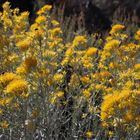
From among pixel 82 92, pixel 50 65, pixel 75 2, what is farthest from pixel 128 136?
pixel 75 2

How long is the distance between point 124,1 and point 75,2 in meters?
1.10

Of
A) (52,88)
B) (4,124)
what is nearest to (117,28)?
(52,88)

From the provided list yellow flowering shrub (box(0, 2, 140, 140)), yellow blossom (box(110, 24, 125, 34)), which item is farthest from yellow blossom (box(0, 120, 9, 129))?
yellow blossom (box(110, 24, 125, 34))

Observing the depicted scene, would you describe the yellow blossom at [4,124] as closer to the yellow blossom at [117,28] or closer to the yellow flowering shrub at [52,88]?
the yellow flowering shrub at [52,88]

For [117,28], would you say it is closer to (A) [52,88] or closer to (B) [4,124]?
(A) [52,88]

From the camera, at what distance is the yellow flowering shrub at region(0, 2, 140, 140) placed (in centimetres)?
294

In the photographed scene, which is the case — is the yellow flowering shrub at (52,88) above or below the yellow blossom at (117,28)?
below

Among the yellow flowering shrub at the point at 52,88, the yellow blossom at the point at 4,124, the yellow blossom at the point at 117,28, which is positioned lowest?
the yellow blossom at the point at 4,124

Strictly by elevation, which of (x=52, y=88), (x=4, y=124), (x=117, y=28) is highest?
(x=117, y=28)

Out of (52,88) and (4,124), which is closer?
(4,124)

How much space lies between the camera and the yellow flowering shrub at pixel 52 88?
9.66 feet

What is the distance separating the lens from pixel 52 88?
341 centimetres

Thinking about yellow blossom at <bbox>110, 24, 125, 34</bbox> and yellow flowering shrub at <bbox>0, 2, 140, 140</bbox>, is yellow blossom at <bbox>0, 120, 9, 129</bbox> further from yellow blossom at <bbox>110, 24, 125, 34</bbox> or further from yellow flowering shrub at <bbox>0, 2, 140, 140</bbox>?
yellow blossom at <bbox>110, 24, 125, 34</bbox>

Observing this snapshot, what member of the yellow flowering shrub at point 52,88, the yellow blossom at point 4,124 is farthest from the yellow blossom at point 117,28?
the yellow blossom at point 4,124
